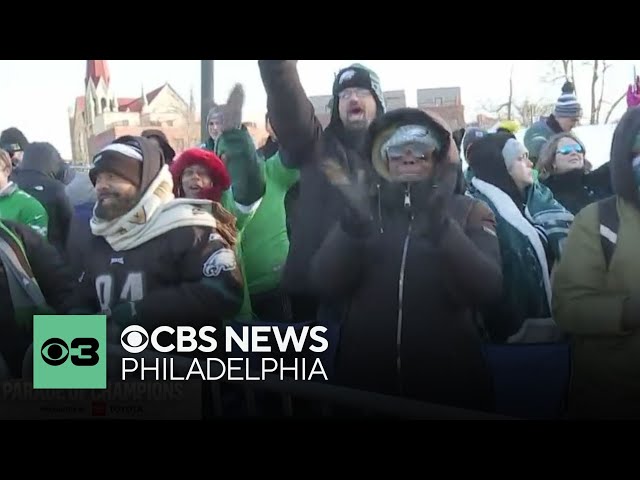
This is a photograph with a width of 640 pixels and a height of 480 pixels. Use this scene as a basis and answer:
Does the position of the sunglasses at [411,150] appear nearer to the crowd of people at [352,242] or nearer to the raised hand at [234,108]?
the crowd of people at [352,242]

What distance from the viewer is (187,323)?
3529mm

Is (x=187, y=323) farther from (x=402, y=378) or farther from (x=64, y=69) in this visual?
(x=64, y=69)

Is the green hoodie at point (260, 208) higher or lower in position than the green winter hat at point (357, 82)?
lower

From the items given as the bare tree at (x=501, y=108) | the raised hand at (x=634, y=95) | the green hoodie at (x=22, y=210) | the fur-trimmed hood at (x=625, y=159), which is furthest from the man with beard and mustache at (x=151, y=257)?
the raised hand at (x=634, y=95)

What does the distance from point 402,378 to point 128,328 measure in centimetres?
116

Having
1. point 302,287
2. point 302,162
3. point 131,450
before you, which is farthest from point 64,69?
point 131,450

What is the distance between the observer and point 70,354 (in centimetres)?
355

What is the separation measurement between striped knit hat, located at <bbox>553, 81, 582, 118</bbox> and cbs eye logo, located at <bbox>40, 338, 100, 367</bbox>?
216cm

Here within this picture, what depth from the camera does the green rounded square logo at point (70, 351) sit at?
3539mm

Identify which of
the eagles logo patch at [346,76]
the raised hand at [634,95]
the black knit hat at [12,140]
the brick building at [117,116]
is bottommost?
the black knit hat at [12,140]

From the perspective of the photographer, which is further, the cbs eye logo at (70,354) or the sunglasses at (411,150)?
the cbs eye logo at (70,354)

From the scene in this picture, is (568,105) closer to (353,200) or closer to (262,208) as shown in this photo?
(353,200)

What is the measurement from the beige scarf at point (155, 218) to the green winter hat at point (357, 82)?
0.68 meters

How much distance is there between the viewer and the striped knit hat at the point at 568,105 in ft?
11.6
